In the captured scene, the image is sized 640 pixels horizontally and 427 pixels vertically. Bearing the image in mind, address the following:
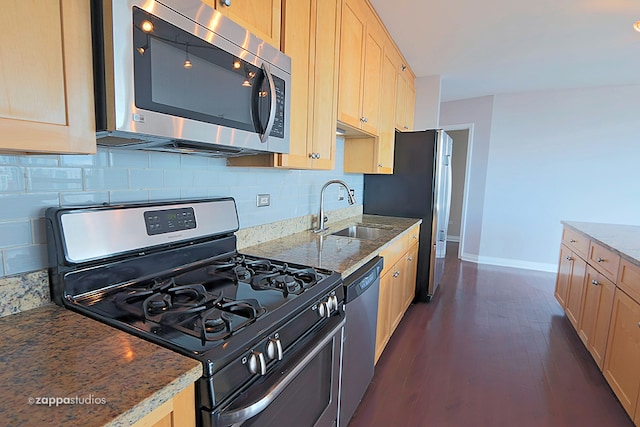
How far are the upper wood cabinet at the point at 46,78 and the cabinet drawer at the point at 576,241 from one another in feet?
10.5

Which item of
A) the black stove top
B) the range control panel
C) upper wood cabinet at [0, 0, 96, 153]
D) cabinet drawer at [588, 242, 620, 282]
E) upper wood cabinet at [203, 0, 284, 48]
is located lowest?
cabinet drawer at [588, 242, 620, 282]

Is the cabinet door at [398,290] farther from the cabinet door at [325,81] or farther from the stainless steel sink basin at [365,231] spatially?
the cabinet door at [325,81]

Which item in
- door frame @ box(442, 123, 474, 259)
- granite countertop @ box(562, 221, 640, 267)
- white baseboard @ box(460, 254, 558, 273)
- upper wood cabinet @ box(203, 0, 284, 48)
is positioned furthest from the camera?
door frame @ box(442, 123, 474, 259)

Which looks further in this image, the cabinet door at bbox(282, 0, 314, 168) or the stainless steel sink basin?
the stainless steel sink basin

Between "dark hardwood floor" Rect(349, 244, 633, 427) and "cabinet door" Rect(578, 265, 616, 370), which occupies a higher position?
"cabinet door" Rect(578, 265, 616, 370)

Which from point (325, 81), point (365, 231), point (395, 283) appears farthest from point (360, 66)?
Answer: point (395, 283)

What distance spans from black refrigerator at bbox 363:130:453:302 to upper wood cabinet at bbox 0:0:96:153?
111 inches

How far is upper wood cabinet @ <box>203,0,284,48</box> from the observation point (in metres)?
1.08

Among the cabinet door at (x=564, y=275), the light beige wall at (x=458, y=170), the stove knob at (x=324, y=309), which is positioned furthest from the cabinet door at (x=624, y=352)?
the light beige wall at (x=458, y=170)

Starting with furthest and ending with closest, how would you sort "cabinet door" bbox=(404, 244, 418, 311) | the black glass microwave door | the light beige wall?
1. the light beige wall
2. "cabinet door" bbox=(404, 244, 418, 311)
3. the black glass microwave door

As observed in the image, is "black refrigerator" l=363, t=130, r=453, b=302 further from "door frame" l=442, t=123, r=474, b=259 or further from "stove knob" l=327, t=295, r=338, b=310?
"stove knob" l=327, t=295, r=338, b=310

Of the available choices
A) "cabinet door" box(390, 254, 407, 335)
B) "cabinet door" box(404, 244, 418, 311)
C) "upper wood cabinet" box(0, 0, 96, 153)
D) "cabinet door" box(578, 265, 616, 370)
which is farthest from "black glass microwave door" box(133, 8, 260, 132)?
"cabinet door" box(578, 265, 616, 370)

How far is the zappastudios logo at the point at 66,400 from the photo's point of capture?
55 cm

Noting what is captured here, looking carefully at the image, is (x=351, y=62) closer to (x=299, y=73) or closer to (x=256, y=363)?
(x=299, y=73)
